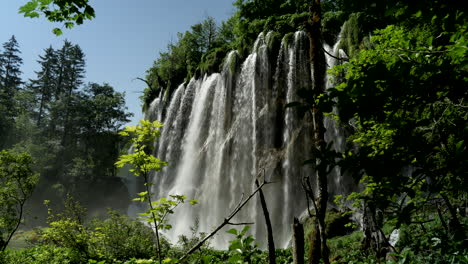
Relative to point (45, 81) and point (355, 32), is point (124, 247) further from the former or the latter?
point (45, 81)

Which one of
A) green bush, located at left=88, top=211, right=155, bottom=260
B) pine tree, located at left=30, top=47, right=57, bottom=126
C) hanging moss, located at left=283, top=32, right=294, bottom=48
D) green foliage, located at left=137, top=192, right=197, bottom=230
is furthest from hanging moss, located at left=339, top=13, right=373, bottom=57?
pine tree, located at left=30, top=47, right=57, bottom=126

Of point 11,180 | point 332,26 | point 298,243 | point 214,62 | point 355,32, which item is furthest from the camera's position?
point 214,62

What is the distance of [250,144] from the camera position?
1783cm

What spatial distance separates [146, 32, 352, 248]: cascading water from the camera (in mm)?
16266

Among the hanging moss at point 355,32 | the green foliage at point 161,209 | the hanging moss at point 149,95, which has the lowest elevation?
the green foliage at point 161,209

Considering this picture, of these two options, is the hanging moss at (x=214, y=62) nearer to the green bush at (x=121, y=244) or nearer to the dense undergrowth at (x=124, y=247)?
the dense undergrowth at (x=124, y=247)

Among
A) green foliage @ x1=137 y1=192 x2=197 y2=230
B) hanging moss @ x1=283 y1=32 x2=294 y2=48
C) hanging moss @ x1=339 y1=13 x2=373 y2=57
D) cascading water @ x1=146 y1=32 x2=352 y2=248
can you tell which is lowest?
green foliage @ x1=137 y1=192 x2=197 y2=230

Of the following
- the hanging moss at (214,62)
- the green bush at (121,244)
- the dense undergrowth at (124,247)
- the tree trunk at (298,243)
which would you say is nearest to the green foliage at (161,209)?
the tree trunk at (298,243)

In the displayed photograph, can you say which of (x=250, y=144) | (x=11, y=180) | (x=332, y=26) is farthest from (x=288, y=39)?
(x=11, y=180)

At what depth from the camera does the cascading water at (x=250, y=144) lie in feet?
53.4

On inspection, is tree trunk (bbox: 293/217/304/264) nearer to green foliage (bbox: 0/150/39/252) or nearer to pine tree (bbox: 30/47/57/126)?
green foliage (bbox: 0/150/39/252)

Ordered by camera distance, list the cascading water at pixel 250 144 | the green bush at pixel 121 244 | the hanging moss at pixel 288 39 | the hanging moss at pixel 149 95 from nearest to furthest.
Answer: the green bush at pixel 121 244, the cascading water at pixel 250 144, the hanging moss at pixel 288 39, the hanging moss at pixel 149 95

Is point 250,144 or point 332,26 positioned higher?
point 332,26

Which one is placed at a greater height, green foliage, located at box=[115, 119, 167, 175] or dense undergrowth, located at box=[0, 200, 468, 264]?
green foliage, located at box=[115, 119, 167, 175]
